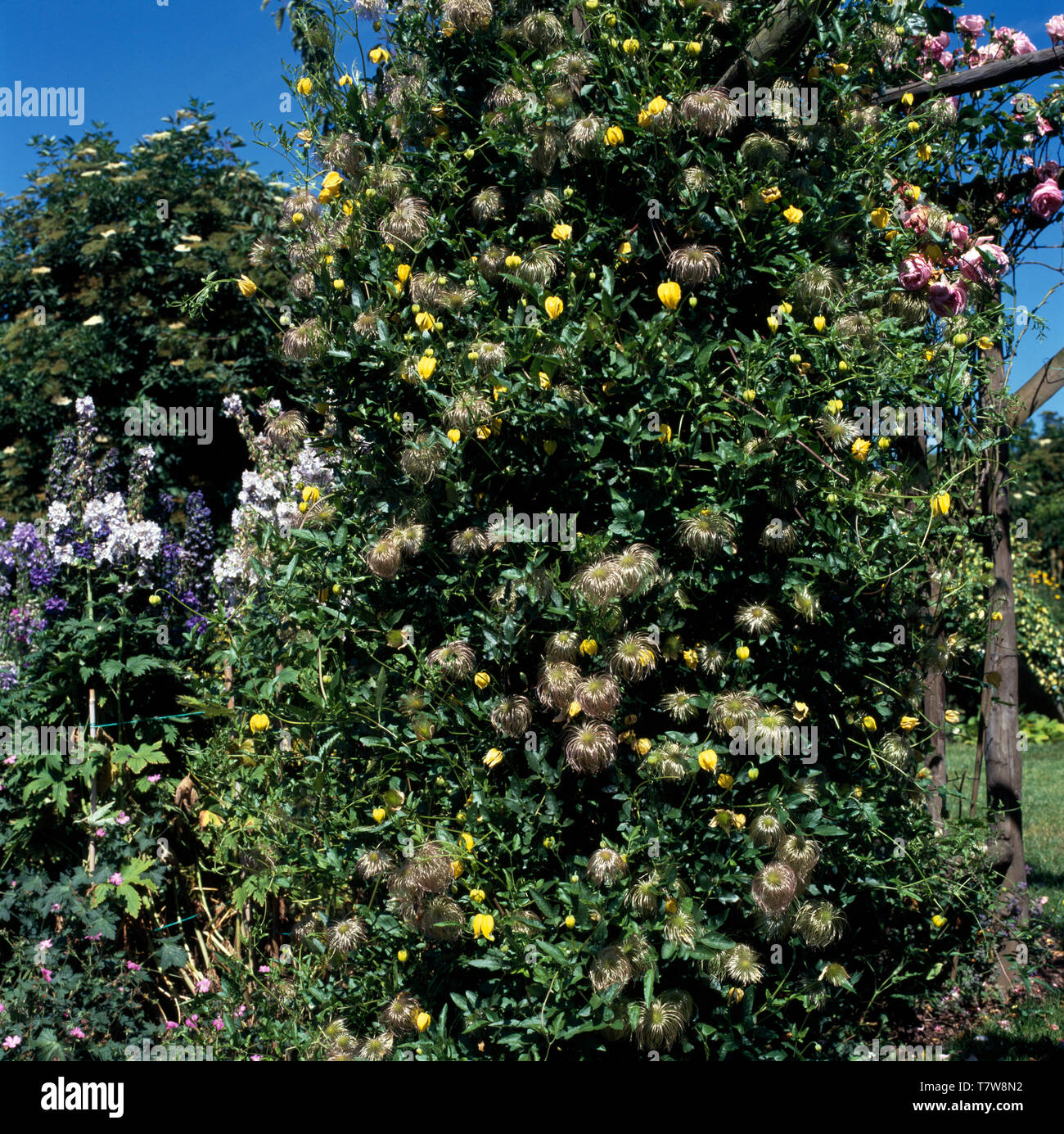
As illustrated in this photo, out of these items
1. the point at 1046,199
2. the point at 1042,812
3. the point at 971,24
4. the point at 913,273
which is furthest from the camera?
the point at 1042,812

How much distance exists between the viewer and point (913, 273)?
270 centimetres

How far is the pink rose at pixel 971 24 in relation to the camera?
345 centimetres

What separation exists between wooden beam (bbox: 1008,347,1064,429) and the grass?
143 centimetres

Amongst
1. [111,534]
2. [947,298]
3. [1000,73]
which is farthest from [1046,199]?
[111,534]

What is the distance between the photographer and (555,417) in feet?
6.93

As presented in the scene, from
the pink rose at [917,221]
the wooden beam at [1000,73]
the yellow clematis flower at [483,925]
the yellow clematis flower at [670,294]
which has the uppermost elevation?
the wooden beam at [1000,73]

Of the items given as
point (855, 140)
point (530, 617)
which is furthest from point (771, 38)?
point (530, 617)

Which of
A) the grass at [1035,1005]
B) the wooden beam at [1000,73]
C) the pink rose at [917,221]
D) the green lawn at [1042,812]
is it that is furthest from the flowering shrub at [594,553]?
the green lawn at [1042,812]

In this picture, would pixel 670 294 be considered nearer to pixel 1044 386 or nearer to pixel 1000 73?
pixel 1000 73

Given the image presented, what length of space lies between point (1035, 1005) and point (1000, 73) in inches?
129

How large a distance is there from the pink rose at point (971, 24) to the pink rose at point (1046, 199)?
0.66 m

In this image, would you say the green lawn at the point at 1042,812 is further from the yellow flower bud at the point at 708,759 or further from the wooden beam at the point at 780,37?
the wooden beam at the point at 780,37

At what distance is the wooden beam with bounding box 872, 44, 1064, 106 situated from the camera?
305cm
